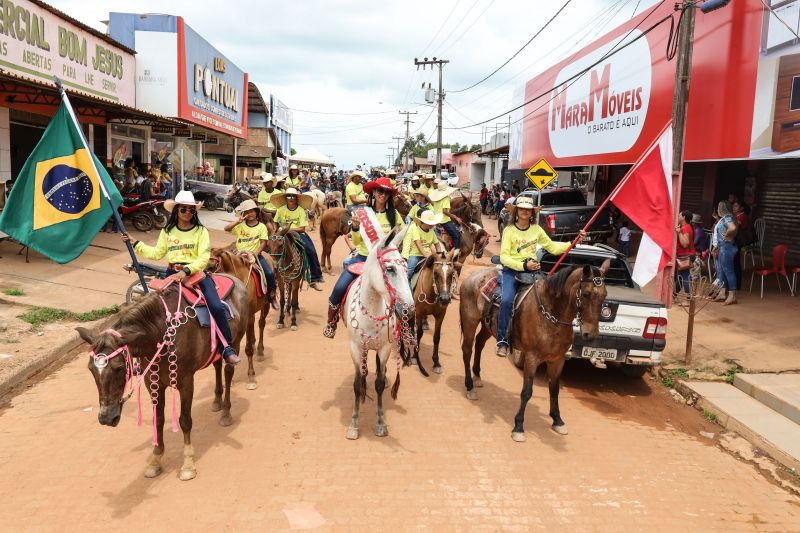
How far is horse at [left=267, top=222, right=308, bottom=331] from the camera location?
963cm

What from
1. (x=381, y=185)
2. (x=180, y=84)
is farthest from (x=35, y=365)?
(x=180, y=84)

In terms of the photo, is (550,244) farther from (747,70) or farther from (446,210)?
(747,70)

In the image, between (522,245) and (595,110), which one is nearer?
(522,245)

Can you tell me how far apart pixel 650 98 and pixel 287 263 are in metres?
11.6

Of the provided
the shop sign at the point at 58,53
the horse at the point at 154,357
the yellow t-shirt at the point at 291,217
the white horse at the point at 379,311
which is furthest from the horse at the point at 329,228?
the horse at the point at 154,357

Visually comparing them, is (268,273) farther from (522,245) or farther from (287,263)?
(522,245)

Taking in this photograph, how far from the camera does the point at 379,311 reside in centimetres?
588

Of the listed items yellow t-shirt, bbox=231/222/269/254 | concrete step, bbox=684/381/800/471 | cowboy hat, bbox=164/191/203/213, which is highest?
cowboy hat, bbox=164/191/203/213

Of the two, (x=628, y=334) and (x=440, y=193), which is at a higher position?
(x=440, y=193)

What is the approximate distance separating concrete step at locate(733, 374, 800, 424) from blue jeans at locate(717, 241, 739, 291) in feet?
14.8

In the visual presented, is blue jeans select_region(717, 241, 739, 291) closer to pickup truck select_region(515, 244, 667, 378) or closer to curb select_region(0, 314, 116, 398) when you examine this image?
pickup truck select_region(515, 244, 667, 378)

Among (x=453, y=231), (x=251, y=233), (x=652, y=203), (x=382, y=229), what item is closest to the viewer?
(x=652, y=203)

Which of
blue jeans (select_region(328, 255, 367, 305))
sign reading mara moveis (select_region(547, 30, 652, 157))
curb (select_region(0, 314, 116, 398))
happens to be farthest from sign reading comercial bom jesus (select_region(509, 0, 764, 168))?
curb (select_region(0, 314, 116, 398))

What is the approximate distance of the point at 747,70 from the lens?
36.8 ft
